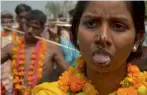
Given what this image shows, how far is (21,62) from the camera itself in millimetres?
5375

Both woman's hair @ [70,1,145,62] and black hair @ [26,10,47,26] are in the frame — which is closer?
woman's hair @ [70,1,145,62]

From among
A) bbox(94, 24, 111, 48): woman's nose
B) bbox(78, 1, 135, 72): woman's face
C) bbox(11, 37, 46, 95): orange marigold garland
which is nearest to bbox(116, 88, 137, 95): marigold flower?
bbox(78, 1, 135, 72): woman's face

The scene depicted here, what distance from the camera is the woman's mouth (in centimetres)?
205

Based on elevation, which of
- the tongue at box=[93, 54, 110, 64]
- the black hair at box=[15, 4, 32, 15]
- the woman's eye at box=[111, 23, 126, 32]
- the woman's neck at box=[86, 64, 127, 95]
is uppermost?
the woman's eye at box=[111, 23, 126, 32]

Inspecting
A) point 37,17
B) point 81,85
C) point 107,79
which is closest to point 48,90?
point 81,85

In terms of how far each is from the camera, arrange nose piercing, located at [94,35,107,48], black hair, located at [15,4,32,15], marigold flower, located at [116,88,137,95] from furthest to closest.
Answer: black hair, located at [15,4,32,15] → marigold flower, located at [116,88,137,95] → nose piercing, located at [94,35,107,48]

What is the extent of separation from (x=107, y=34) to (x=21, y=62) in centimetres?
342

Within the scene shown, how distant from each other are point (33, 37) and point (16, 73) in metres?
0.49

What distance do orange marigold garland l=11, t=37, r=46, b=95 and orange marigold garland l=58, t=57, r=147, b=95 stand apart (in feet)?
9.53

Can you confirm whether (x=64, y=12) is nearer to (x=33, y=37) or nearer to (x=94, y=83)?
(x=33, y=37)

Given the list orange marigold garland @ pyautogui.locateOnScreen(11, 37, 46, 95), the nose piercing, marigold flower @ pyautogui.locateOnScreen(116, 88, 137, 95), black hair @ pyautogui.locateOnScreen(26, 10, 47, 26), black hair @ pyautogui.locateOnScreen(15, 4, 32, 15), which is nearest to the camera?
the nose piercing

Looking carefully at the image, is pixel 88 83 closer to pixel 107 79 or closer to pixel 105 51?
pixel 107 79

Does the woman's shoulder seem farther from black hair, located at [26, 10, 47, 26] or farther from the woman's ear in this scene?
black hair, located at [26, 10, 47, 26]

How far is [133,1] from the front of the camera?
225 cm
